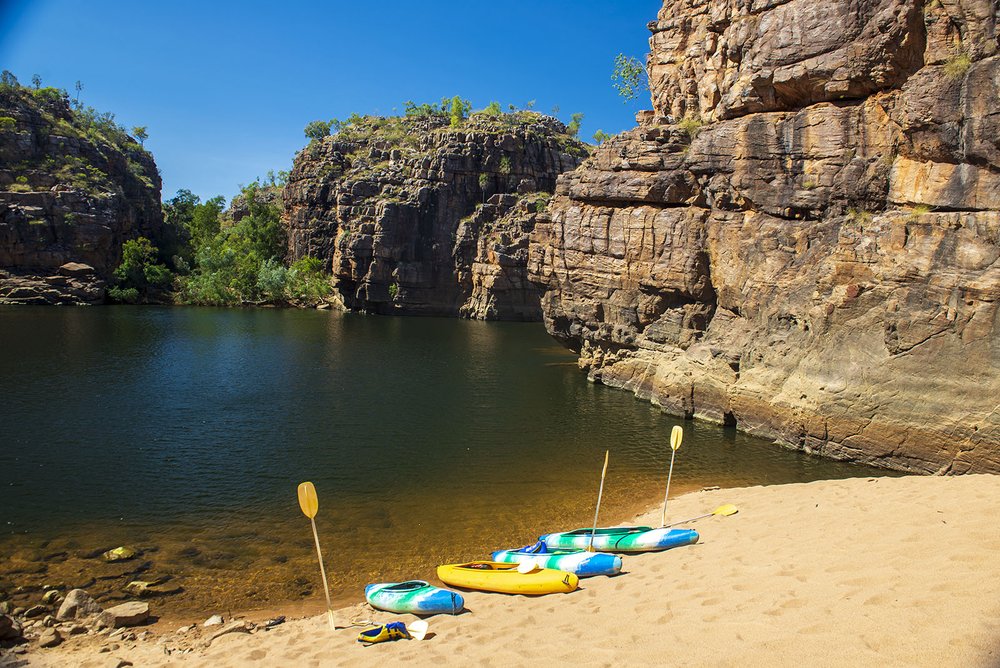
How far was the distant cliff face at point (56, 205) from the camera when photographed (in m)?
76.4

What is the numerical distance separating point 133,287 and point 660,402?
262 feet

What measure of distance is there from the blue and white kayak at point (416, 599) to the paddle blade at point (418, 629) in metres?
0.80

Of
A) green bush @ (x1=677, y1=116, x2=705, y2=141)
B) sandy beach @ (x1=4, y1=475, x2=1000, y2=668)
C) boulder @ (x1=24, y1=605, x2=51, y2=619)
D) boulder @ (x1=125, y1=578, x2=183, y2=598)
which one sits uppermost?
green bush @ (x1=677, y1=116, x2=705, y2=141)

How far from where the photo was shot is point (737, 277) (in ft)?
95.3

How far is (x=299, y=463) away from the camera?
21891mm

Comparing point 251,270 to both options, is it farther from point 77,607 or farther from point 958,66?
point 958,66

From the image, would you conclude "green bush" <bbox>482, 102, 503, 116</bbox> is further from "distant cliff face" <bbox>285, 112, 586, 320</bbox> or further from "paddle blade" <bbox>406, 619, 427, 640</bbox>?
"paddle blade" <bbox>406, 619, 427, 640</bbox>

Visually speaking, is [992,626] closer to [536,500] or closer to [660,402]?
[536,500]

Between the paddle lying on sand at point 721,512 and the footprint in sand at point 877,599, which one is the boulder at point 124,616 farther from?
the footprint in sand at point 877,599

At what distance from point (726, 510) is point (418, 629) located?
912cm

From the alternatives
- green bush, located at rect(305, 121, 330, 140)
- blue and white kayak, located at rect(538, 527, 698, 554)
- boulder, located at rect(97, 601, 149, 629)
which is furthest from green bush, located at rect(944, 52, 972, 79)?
green bush, located at rect(305, 121, 330, 140)

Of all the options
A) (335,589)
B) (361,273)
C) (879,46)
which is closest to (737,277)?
(879,46)

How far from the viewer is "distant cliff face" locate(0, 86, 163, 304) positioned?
7638 cm

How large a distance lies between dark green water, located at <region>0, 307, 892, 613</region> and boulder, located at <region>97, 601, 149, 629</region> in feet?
2.26
